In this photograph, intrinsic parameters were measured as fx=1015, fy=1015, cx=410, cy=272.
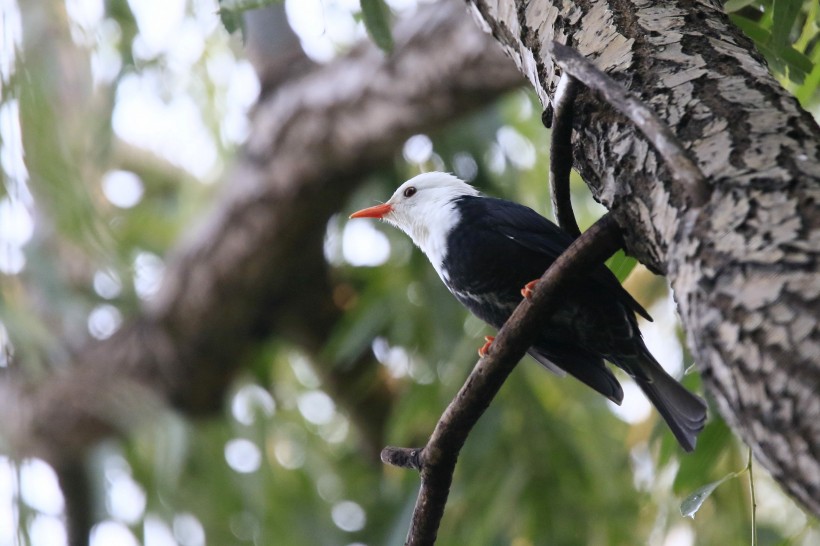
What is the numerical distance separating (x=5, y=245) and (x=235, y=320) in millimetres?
2512

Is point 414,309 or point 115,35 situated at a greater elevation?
point 115,35

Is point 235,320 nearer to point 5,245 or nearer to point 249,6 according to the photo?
point 5,245

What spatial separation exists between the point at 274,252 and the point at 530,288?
3223mm

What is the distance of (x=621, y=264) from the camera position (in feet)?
7.45

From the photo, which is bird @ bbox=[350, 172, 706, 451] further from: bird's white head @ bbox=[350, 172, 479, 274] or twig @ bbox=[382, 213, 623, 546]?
twig @ bbox=[382, 213, 623, 546]

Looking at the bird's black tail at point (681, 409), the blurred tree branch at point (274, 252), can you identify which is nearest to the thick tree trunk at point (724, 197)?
the bird's black tail at point (681, 409)

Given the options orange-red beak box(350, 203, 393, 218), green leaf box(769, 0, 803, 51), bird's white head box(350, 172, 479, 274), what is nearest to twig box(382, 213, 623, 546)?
green leaf box(769, 0, 803, 51)

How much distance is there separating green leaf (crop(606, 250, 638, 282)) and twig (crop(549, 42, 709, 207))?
0.75 m

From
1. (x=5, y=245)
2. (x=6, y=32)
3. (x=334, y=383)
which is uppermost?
(x=6, y=32)

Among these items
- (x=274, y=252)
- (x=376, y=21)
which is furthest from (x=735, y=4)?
(x=274, y=252)

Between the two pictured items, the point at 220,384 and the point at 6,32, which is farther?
the point at 220,384

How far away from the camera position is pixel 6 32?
295 centimetres

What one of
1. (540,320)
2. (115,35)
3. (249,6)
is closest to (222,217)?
(115,35)

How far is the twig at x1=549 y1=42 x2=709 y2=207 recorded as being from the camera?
1.30 m
